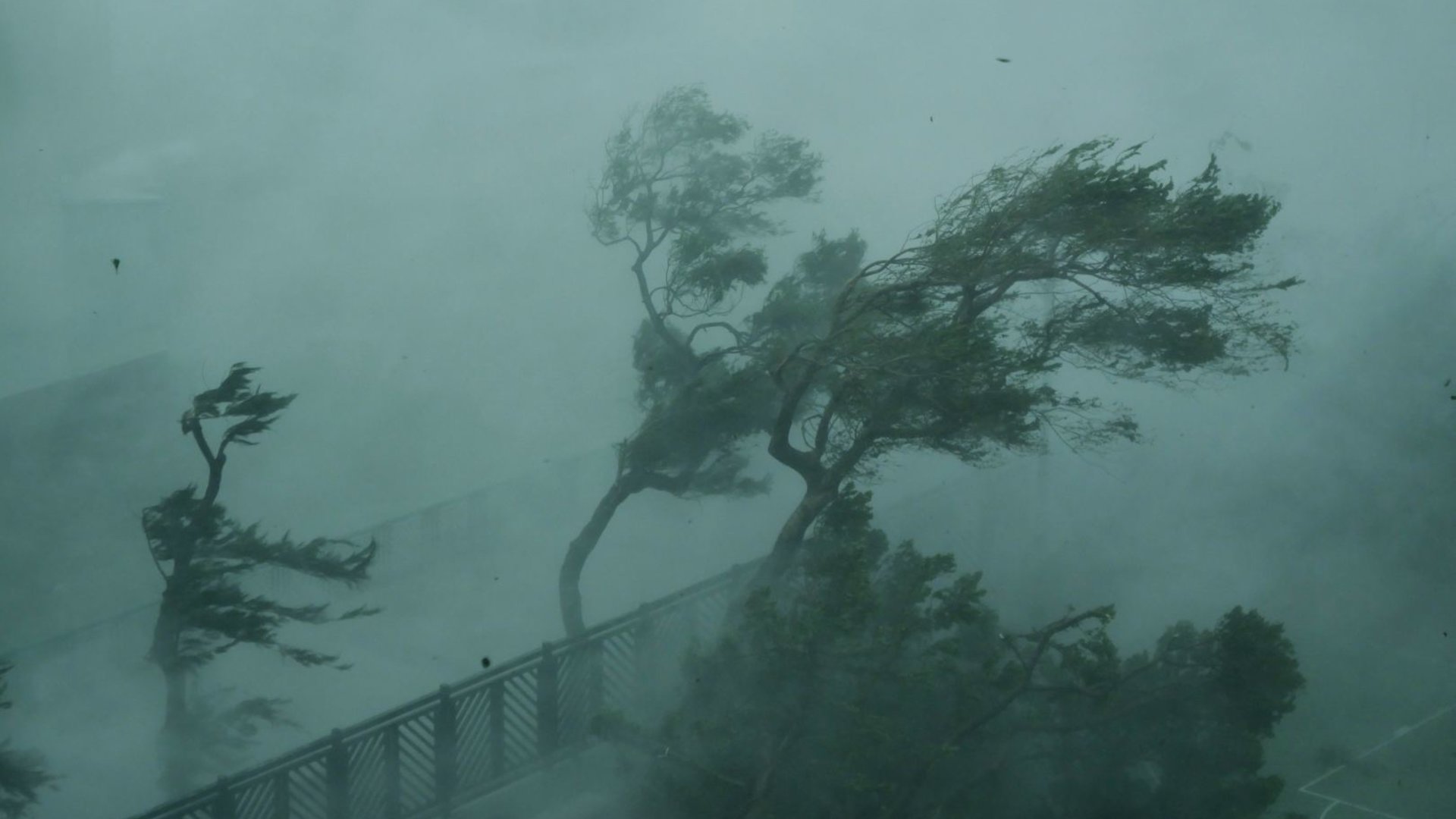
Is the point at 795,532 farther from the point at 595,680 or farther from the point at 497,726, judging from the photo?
the point at 497,726

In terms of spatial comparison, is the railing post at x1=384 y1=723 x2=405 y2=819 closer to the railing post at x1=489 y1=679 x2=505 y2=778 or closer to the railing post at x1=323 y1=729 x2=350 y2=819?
the railing post at x1=323 y1=729 x2=350 y2=819

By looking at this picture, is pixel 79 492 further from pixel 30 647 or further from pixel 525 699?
pixel 525 699

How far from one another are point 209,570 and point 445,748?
1.69 metres

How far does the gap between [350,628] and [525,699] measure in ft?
15.7

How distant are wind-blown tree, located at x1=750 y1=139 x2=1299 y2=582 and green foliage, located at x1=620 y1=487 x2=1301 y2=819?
2.65 ft

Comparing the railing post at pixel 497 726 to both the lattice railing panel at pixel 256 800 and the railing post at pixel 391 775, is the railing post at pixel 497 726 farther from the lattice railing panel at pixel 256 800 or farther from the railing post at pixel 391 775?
the lattice railing panel at pixel 256 800

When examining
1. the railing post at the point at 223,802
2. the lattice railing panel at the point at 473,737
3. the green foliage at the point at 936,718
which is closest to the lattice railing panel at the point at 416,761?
the lattice railing panel at the point at 473,737

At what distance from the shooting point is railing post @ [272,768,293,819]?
6152 mm

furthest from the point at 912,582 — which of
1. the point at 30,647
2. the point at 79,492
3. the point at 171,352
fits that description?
the point at 171,352

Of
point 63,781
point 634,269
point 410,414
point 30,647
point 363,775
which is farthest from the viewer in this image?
point 410,414

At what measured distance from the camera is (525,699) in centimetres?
711

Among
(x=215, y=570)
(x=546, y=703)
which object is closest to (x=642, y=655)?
(x=546, y=703)

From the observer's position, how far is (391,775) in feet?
21.4

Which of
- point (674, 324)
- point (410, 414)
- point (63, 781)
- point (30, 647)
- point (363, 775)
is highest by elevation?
point (410, 414)
